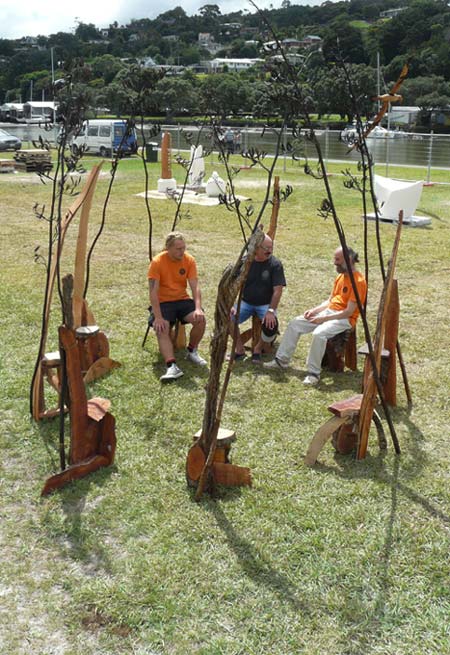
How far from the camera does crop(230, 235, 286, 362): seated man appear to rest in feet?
20.4

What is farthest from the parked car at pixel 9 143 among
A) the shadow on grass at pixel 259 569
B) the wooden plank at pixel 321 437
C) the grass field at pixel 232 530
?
the shadow on grass at pixel 259 569

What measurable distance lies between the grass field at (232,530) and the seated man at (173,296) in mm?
264

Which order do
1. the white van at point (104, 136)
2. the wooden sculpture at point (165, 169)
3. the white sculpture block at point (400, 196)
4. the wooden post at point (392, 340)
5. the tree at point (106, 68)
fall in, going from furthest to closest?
1. the white van at point (104, 136)
2. the wooden sculpture at point (165, 169)
3. the white sculpture block at point (400, 196)
4. the tree at point (106, 68)
5. the wooden post at point (392, 340)

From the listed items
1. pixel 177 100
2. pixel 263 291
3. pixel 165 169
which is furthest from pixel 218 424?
pixel 165 169

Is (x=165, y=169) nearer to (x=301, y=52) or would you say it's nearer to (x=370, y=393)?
(x=301, y=52)

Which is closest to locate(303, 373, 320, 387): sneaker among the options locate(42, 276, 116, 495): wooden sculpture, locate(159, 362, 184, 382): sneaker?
locate(159, 362, 184, 382): sneaker

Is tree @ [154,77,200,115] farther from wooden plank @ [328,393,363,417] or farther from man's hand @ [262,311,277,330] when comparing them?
wooden plank @ [328,393,363,417]

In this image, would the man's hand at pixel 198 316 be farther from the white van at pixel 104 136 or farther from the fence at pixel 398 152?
the white van at pixel 104 136

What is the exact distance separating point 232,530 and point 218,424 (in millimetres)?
576

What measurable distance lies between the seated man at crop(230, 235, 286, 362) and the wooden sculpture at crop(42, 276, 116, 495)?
2191 mm

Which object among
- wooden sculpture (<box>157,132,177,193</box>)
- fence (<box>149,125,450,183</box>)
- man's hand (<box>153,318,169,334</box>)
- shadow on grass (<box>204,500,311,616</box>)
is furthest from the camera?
fence (<box>149,125,450,183</box>)

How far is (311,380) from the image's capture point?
5719mm

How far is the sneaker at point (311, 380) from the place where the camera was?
5.70 metres

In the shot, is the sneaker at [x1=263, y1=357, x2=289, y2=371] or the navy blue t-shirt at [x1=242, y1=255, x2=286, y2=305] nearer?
the sneaker at [x1=263, y1=357, x2=289, y2=371]
